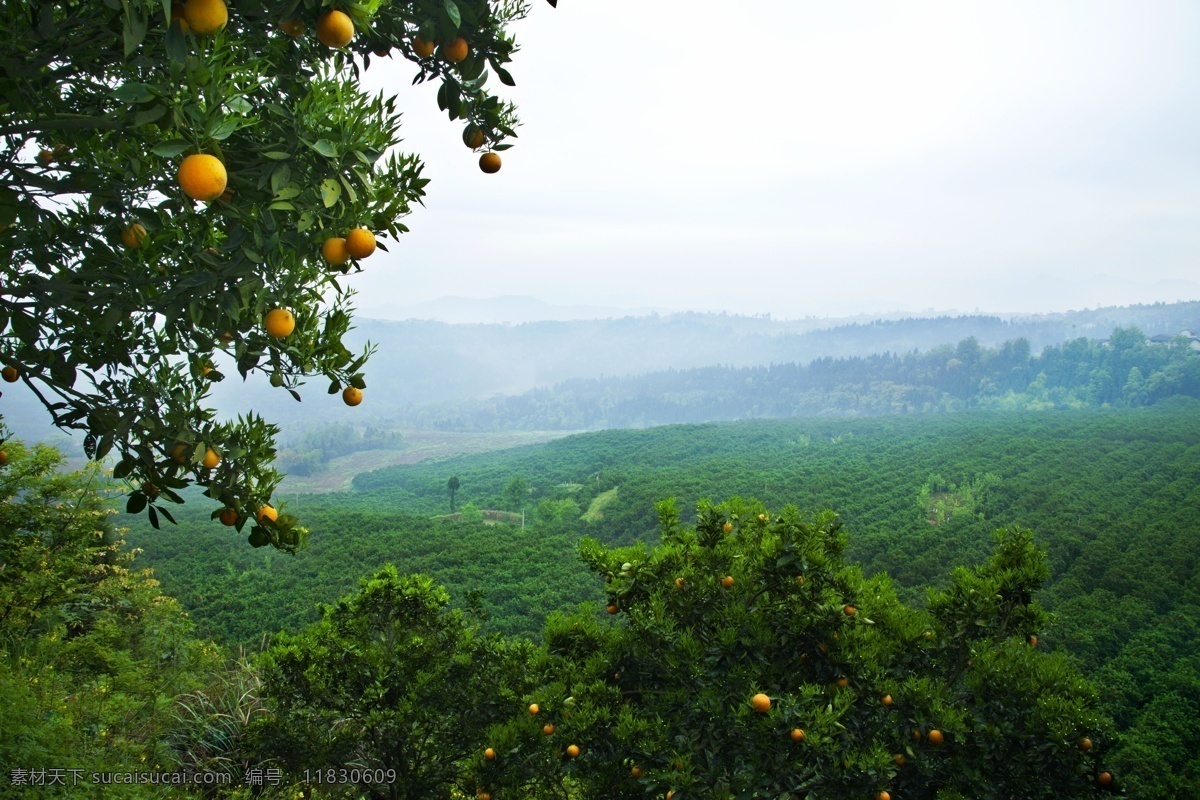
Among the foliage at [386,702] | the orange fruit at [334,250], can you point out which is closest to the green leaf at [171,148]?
the orange fruit at [334,250]

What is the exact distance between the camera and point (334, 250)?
1319 millimetres

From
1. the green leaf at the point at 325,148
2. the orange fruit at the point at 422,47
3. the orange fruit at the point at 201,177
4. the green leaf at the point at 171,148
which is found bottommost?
the orange fruit at the point at 201,177

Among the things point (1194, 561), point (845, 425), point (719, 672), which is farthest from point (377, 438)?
point (719, 672)

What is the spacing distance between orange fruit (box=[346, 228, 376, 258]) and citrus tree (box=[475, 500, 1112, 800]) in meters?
1.80

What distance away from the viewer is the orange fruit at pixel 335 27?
1.21 metres

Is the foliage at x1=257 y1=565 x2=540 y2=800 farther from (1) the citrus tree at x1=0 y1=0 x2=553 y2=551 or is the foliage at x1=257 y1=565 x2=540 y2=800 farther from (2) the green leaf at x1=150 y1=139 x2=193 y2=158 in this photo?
(2) the green leaf at x1=150 y1=139 x2=193 y2=158

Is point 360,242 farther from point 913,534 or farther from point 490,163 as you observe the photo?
point 913,534

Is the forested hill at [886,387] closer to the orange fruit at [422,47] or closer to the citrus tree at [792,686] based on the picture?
the citrus tree at [792,686]

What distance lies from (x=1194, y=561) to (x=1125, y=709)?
5642 mm

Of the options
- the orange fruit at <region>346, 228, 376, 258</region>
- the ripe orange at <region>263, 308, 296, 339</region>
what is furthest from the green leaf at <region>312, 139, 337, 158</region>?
the ripe orange at <region>263, 308, 296, 339</region>

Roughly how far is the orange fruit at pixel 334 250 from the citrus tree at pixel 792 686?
71.3 inches

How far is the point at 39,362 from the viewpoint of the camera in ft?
4.94

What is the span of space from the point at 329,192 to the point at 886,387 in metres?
62.0

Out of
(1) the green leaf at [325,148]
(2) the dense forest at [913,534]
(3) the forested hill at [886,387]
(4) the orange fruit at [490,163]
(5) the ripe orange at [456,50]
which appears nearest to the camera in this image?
(1) the green leaf at [325,148]
